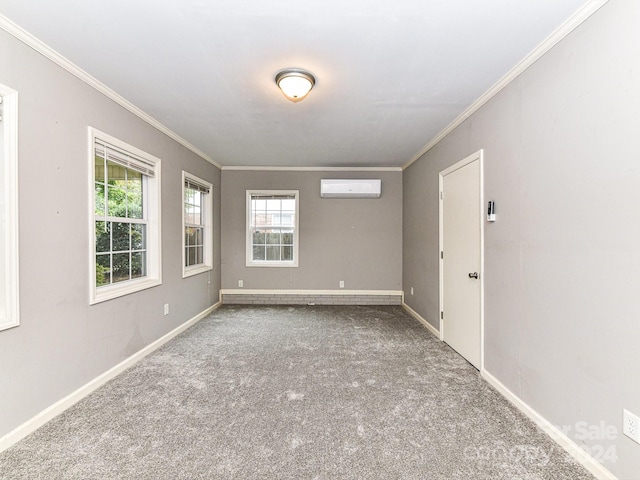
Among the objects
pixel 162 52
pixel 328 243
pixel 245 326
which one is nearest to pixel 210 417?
pixel 245 326

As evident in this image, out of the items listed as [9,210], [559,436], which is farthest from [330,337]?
[9,210]

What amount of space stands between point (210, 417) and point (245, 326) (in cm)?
206

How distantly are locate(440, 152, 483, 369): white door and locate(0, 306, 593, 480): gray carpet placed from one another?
0.27 metres

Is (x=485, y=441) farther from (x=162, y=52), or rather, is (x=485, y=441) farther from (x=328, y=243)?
(x=328, y=243)

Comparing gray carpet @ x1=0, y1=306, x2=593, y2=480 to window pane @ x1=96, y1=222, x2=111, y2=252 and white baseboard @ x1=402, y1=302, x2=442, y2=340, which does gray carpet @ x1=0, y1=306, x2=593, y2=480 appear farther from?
window pane @ x1=96, y1=222, x2=111, y2=252

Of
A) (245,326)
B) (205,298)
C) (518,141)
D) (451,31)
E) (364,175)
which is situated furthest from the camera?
(364,175)

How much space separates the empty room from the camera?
1.55 meters

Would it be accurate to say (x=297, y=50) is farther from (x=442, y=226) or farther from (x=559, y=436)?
(x=559, y=436)

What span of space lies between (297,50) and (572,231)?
204 centimetres

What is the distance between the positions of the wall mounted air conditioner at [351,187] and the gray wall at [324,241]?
0.24m

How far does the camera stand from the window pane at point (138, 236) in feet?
10.2

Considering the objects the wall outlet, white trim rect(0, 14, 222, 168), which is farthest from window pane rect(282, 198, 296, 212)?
the wall outlet

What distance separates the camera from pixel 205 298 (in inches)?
181

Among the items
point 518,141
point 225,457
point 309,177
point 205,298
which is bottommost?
point 225,457
